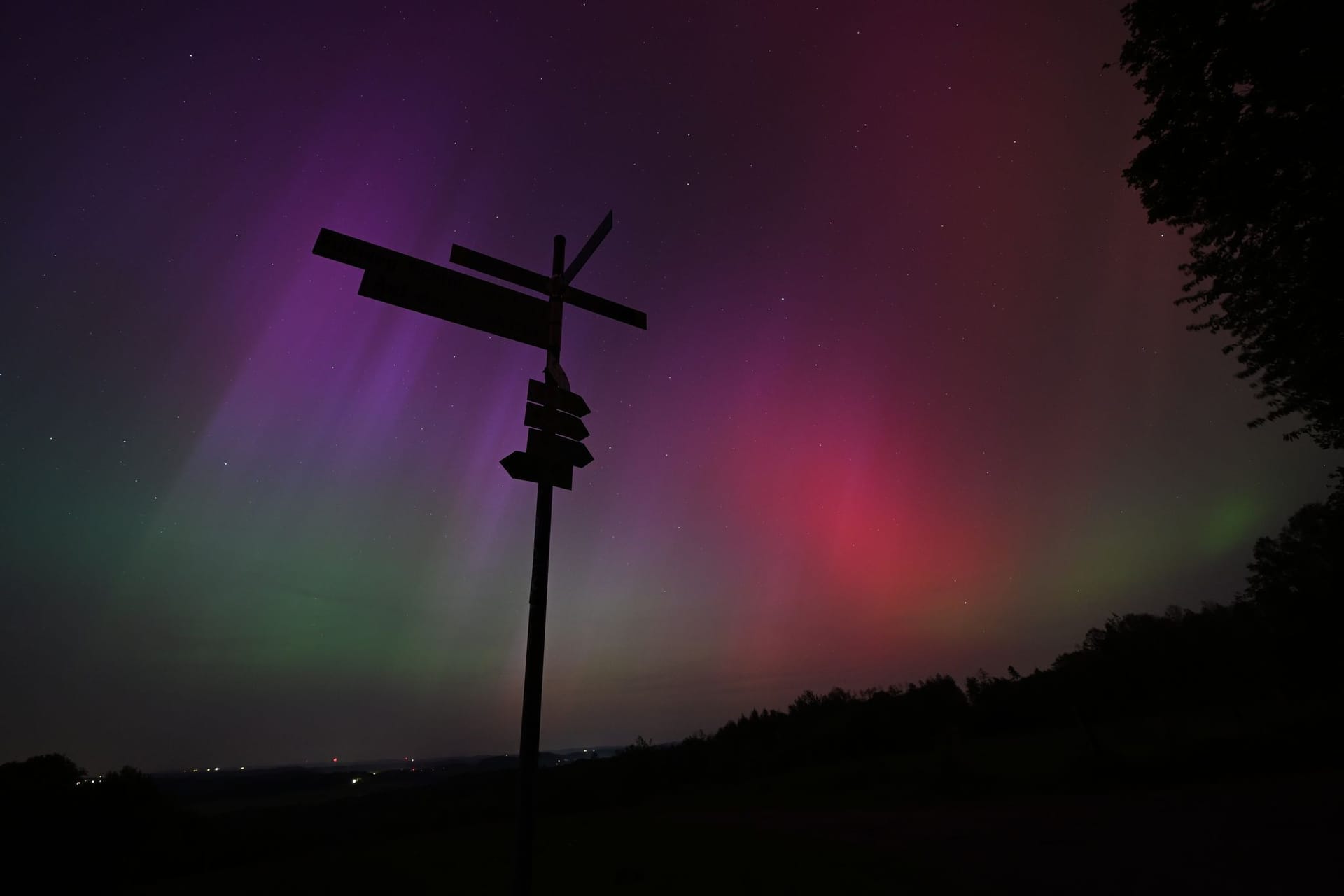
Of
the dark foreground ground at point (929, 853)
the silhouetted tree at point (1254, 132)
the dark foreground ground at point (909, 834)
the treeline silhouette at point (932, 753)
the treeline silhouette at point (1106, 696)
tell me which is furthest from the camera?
the treeline silhouette at point (1106, 696)

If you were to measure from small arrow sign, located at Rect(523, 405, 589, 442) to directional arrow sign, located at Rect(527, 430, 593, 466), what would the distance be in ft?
0.19

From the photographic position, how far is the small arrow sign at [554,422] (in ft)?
14.3

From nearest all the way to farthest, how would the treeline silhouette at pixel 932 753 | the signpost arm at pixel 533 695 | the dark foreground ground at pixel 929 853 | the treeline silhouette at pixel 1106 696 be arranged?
the signpost arm at pixel 533 695, the dark foreground ground at pixel 929 853, the treeline silhouette at pixel 932 753, the treeline silhouette at pixel 1106 696

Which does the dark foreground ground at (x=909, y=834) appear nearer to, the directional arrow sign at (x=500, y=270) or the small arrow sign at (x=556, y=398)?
the small arrow sign at (x=556, y=398)

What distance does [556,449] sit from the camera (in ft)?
14.3

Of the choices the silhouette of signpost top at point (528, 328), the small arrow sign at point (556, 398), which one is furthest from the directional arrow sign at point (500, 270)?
the small arrow sign at point (556, 398)

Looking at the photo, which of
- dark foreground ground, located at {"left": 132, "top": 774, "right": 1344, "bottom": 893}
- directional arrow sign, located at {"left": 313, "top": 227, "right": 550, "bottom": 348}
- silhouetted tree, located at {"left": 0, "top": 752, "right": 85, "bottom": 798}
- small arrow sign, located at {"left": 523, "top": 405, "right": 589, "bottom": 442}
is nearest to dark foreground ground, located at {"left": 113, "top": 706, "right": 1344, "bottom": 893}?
dark foreground ground, located at {"left": 132, "top": 774, "right": 1344, "bottom": 893}

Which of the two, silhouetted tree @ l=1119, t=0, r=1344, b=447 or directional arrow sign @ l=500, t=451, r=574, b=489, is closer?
directional arrow sign @ l=500, t=451, r=574, b=489

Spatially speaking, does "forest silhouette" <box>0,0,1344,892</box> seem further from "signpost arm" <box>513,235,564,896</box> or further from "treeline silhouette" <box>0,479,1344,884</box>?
"signpost arm" <box>513,235,564,896</box>

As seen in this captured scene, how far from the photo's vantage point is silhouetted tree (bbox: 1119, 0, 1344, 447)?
6.86 metres

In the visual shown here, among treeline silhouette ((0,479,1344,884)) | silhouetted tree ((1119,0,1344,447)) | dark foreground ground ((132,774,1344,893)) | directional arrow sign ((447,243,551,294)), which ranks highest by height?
silhouetted tree ((1119,0,1344,447))

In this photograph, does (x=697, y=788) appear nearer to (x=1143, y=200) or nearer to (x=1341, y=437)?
(x=1341, y=437)

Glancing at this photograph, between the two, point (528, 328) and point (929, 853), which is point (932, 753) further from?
point (528, 328)

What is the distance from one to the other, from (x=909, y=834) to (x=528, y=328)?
43.6 ft
